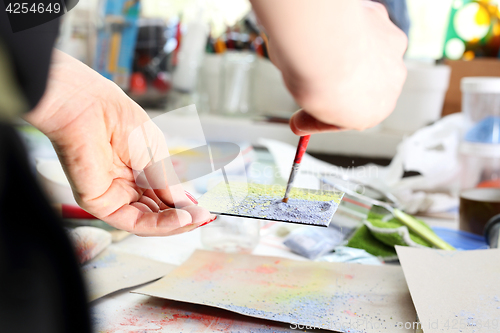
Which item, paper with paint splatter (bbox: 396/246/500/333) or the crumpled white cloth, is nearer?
paper with paint splatter (bbox: 396/246/500/333)

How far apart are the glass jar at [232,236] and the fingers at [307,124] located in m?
0.27

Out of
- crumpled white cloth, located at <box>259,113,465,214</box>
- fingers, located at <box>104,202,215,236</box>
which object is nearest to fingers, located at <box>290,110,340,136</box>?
fingers, located at <box>104,202,215,236</box>

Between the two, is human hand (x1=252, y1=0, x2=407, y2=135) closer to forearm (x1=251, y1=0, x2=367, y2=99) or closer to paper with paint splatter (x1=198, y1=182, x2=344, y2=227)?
forearm (x1=251, y1=0, x2=367, y2=99)

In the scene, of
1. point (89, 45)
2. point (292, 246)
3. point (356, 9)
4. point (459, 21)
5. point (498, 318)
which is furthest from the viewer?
point (89, 45)

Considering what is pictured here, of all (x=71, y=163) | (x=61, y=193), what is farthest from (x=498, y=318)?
(x=61, y=193)

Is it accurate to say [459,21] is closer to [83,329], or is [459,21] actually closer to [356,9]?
[356,9]

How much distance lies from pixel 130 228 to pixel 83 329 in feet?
0.44

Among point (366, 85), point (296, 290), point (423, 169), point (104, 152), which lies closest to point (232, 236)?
point (296, 290)

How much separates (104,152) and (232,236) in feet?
0.86

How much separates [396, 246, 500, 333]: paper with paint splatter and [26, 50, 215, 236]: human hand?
233 millimetres

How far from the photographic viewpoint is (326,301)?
48 centimetres

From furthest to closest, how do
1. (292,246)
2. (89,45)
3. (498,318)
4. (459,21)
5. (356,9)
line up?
(89,45), (459,21), (292,246), (498,318), (356,9)

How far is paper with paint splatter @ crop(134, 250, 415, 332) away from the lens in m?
0.44

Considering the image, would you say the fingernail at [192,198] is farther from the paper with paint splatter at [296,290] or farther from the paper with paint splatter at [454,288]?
the paper with paint splatter at [454,288]
